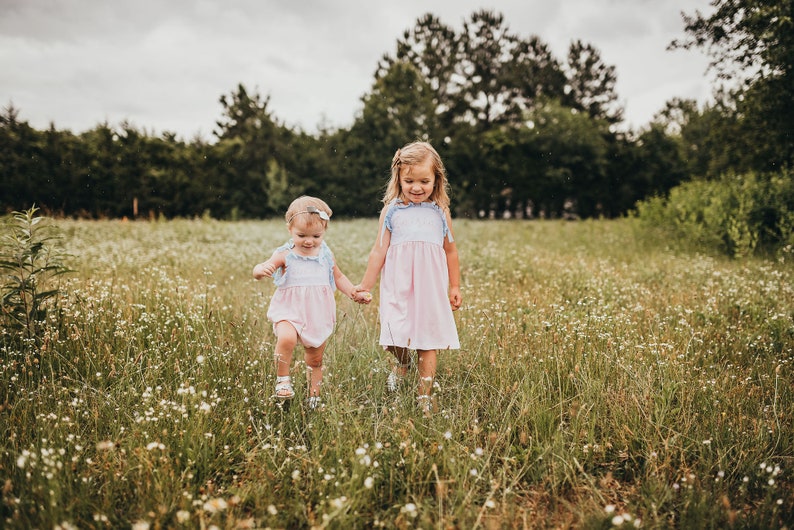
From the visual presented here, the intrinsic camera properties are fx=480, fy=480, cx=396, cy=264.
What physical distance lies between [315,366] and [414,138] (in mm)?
32684

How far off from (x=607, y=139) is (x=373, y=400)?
42.6m

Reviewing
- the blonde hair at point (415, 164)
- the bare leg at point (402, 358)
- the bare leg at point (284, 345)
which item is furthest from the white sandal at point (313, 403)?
the blonde hair at point (415, 164)

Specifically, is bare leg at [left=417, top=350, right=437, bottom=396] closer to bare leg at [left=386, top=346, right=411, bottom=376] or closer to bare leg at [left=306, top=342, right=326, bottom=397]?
bare leg at [left=386, top=346, right=411, bottom=376]

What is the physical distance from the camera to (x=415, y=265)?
381 centimetres

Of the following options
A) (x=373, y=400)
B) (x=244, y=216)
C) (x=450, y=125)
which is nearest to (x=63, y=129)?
(x=244, y=216)

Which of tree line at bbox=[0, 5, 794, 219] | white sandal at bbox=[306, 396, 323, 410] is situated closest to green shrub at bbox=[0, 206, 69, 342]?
white sandal at bbox=[306, 396, 323, 410]

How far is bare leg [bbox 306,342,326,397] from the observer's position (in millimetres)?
3652

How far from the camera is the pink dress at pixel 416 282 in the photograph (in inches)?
147

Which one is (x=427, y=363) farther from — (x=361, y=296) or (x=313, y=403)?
(x=313, y=403)

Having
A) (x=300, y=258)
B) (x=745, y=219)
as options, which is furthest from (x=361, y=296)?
(x=745, y=219)

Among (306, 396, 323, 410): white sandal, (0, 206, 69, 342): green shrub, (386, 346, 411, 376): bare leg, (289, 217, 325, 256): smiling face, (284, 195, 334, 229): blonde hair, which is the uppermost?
(284, 195, 334, 229): blonde hair

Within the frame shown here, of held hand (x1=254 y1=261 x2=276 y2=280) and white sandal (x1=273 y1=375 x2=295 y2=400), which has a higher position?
held hand (x1=254 y1=261 x2=276 y2=280)

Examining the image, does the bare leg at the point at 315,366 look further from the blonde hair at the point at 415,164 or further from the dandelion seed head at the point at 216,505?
the dandelion seed head at the point at 216,505

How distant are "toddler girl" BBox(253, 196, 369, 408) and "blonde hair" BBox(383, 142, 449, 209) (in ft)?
2.18
